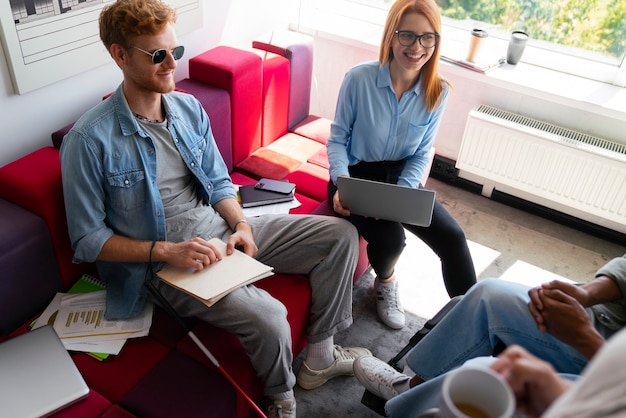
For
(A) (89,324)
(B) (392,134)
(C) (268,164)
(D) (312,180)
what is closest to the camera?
(A) (89,324)

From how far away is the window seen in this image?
9.60 ft

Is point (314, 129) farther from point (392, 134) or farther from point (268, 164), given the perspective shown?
point (392, 134)

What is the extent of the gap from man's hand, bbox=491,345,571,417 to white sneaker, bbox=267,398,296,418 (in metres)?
1.05

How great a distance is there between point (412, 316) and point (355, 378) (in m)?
0.47

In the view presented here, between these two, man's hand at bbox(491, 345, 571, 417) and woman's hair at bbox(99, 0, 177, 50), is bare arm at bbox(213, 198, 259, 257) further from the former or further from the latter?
man's hand at bbox(491, 345, 571, 417)

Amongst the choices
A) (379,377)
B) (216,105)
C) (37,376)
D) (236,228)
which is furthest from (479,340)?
(216,105)

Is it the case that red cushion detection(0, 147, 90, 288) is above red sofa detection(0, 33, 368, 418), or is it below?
above


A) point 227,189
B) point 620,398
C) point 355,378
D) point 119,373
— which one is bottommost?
point 355,378

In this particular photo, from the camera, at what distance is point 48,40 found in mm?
1825

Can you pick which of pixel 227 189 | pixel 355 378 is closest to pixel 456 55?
pixel 227 189

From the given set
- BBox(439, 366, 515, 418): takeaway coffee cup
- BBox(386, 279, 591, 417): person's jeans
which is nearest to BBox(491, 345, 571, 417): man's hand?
BBox(439, 366, 515, 418): takeaway coffee cup

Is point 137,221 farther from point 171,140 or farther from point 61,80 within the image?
point 61,80

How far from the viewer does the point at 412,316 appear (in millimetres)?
2408

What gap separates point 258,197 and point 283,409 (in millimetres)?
901
